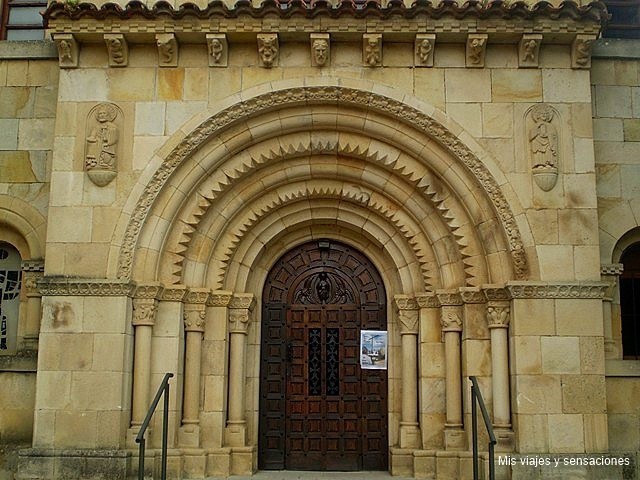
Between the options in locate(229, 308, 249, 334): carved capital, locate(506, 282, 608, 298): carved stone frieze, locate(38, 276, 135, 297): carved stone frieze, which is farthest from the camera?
locate(229, 308, 249, 334): carved capital

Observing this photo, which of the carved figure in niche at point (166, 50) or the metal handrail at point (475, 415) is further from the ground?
the carved figure in niche at point (166, 50)

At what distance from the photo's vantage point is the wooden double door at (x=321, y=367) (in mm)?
10242

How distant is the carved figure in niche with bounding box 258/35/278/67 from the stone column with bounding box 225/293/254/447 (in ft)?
10.2

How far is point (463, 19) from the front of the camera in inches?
362

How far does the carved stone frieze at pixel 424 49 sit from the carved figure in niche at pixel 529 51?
1133 millimetres

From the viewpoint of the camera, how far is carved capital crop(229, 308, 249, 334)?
10.1 m

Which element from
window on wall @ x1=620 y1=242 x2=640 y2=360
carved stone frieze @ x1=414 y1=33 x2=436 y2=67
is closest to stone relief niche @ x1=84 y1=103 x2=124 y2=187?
carved stone frieze @ x1=414 y1=33 x2=436 y2=67

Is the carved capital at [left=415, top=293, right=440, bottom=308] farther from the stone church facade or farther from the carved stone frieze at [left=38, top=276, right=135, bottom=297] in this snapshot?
the carved stone frieze at [left=38, top=276, right=135, bottom=297]

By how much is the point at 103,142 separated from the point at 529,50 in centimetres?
546

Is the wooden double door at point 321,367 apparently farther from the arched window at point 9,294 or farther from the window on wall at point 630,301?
the arched window at point 9,294

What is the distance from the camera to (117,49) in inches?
372

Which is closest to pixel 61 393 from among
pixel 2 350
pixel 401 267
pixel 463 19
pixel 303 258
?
pixel 2 350

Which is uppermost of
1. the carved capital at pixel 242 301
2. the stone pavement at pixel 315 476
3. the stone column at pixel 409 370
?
the carved capital at pixel 242 301

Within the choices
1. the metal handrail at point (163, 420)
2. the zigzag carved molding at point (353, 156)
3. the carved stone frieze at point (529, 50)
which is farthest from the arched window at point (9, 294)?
the carved stone frieze at point (529, 50)
